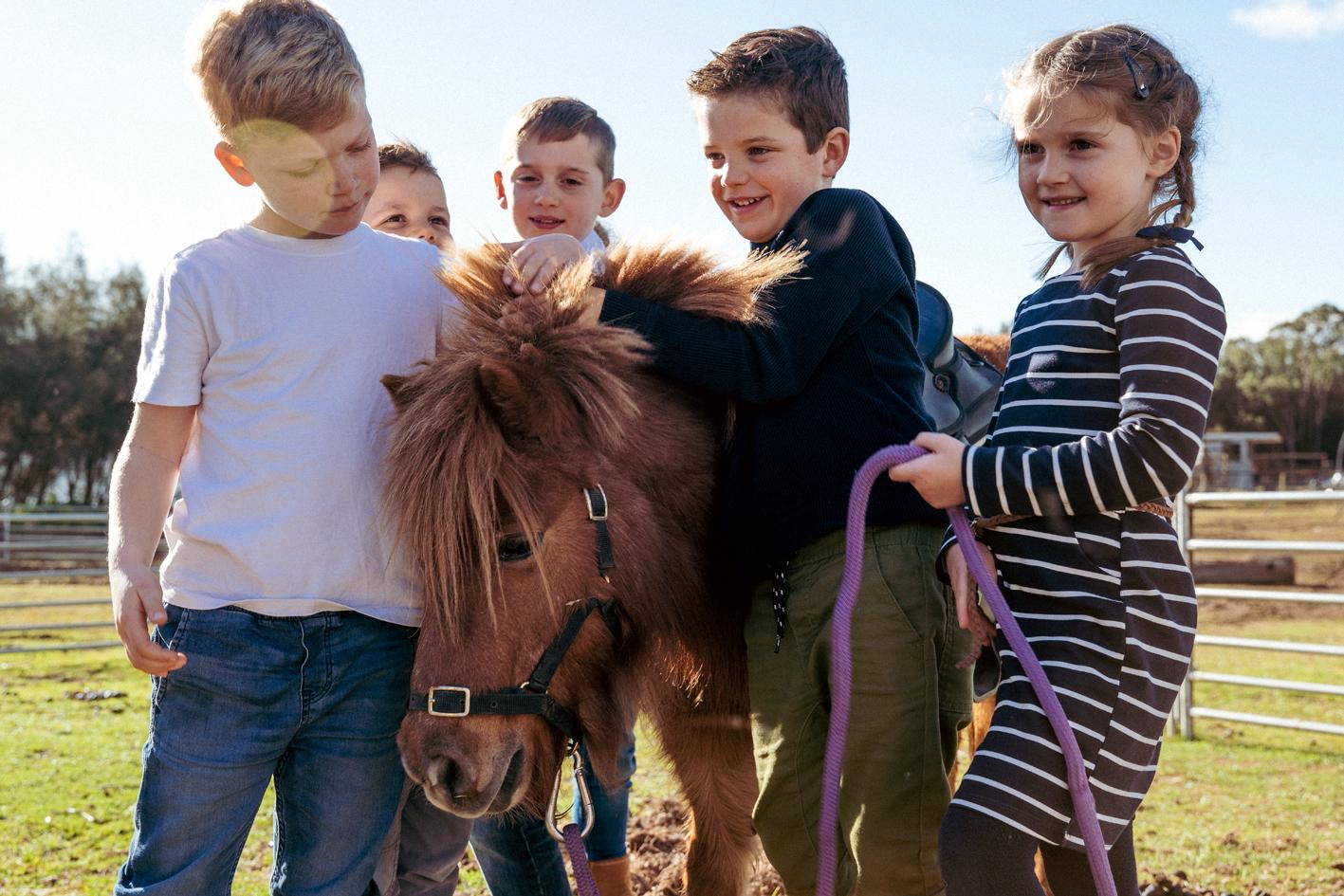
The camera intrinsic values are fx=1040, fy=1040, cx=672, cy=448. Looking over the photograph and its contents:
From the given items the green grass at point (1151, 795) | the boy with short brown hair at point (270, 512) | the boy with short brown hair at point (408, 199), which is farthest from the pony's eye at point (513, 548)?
the boy with short brown hair at point (408, 199)

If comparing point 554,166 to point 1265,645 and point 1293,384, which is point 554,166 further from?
point 1293,384

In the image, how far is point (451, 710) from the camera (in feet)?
6.19

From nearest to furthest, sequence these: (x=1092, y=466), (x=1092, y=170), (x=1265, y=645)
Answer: (x=1092, y=466), (x=1092, y=170), (x=1265, y=645)

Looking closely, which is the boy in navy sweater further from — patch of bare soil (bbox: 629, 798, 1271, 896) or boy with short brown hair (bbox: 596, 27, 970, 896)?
patch of bare soil (bbox: 629, 798, 1271, 896)

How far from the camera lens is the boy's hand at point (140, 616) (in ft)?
6.21

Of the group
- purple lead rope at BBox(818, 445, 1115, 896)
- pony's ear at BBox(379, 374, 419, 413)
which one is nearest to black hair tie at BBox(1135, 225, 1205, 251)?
purple lead rope at BBox(818, 445, 1115, 896)

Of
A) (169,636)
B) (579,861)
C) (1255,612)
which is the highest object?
(169,636)

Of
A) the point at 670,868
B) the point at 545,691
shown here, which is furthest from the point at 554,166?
the point at 670,868

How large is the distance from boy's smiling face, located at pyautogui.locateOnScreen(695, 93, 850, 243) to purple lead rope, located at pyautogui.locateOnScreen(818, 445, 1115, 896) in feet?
2.46

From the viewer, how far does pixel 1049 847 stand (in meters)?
2.11

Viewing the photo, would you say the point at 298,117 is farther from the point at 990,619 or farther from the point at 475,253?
the point at 990,619

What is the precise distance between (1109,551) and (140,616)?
1.78 m

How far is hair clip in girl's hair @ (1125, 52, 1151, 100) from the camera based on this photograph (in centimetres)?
202

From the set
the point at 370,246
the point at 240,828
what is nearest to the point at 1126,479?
the point at 370,246
